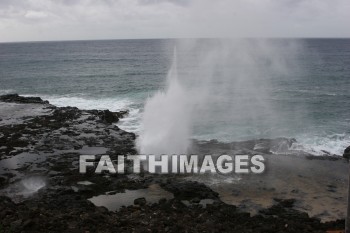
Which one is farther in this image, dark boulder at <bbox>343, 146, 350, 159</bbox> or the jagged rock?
dark boulder at <bbox>343, 146, 350, 159</bbox>

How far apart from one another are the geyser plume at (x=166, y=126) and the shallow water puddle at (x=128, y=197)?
23.5ft

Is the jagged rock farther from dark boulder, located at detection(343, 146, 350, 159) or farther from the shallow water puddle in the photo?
Result: dark boulder, located at detection(343, 146, 350, 159)

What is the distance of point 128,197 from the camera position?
21719mm

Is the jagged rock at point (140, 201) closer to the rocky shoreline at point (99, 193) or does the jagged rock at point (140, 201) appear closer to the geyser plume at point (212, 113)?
the rocky shoreline at point (99, 193)

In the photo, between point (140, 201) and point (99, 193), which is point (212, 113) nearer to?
point (99, 193)

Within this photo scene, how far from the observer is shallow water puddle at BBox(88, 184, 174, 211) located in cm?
2088

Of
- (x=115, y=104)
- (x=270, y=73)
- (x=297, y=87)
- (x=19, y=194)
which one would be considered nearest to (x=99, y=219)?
(x=19, y=194)

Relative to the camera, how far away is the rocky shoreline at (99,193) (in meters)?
17.6

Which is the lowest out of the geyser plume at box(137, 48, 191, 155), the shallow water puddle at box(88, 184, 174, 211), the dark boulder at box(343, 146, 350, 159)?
the shallow water puddle at box(88, 184, 174, 211)

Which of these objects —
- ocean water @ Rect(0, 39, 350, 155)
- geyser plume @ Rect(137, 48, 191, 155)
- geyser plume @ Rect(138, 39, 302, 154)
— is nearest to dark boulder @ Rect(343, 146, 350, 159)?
ocean water @ Rect(0, 39, 350, 155)

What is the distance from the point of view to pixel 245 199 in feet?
71.1

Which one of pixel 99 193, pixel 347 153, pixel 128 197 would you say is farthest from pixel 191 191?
pixel 347 153

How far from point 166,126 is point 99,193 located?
41.3 feet

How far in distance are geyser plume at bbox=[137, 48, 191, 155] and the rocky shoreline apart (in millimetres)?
1314
